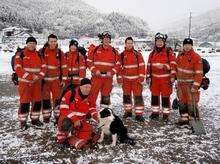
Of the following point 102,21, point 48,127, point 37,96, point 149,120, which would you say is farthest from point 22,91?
point 102,21

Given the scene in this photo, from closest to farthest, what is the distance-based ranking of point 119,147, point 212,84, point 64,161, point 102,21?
point 64,161, point 119,147, point 212,84, point 102,21

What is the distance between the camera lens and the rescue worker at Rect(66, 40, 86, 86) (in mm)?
8984

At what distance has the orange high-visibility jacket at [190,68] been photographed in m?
8.34

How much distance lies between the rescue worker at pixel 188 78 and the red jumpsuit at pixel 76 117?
2.40 metres

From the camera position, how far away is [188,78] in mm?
8602

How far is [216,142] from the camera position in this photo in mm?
7523

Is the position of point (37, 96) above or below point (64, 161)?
above

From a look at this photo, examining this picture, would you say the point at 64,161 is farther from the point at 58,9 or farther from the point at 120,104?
the point at 58,9

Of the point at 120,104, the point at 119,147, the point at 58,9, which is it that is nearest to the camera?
the point at 119,147

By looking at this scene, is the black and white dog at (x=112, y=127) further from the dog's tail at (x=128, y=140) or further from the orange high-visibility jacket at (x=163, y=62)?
the orange high-visibility jacket at (x=163, y=62)

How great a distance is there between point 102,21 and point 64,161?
7330 cm

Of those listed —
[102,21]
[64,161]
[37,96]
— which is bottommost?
[64,161]

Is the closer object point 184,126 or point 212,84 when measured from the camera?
point 184,126

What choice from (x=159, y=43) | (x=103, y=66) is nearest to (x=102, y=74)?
(x=103, y=66)
